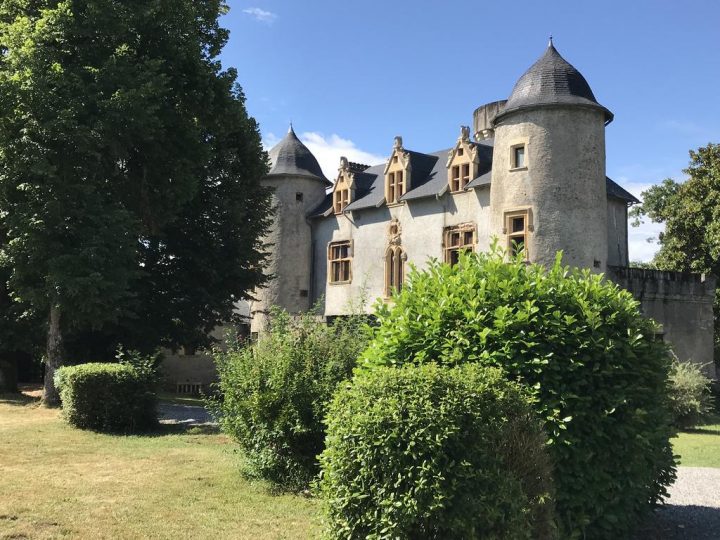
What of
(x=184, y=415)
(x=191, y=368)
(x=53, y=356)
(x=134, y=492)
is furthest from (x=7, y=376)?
(x=134, y=492)

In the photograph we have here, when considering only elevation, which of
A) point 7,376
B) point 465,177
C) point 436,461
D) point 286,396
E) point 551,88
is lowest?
point 7,376

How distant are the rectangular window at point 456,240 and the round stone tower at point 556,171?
3307 mm

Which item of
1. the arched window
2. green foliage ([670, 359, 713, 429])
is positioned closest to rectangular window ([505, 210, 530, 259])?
green foliage ([670, 359, 713, 429])

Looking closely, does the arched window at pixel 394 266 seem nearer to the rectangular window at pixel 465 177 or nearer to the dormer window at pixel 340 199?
the dormer window at pixel 340 199

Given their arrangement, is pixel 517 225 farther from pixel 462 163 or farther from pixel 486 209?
pixel 462 163

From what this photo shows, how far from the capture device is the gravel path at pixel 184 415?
18.9 metres

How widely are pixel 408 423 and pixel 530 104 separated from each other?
23.7m

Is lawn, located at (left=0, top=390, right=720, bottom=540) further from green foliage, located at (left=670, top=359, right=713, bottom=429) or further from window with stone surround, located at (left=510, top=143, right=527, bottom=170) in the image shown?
window with stone surround, located at (left=510, top=143, right=527, bottom=170)

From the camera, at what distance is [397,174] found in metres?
35.4

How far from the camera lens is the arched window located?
1356 inches

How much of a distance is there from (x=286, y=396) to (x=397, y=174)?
86.6 ft

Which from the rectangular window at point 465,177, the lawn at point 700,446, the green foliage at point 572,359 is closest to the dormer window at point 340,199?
the rectangular window at point 465,177

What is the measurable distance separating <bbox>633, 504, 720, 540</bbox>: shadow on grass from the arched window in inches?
980

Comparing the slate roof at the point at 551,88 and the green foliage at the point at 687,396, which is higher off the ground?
the slate roof at the point at 551,88
